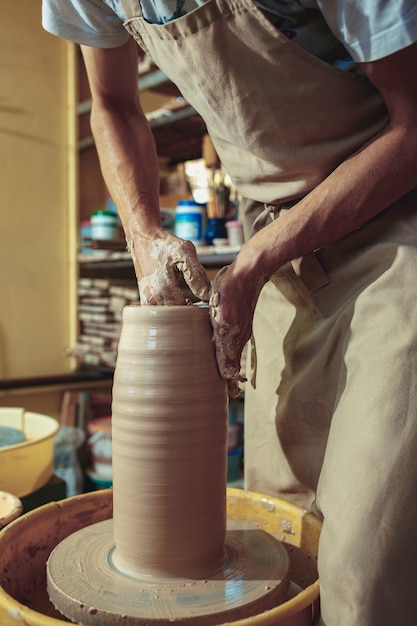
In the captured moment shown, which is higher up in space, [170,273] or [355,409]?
[170,273]

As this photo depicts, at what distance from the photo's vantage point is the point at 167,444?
92 centimetres

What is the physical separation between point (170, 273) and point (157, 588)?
1.72ft

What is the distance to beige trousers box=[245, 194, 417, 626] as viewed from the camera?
0.83 meters

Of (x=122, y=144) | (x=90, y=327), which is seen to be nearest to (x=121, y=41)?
(x=122, y=144)

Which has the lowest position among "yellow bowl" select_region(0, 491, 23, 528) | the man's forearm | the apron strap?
"yellow bowl" select_region(0, 491, 23, 528)

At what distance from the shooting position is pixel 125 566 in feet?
3.13

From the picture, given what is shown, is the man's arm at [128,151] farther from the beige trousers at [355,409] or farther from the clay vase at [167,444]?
the beige trousers at [355,409]

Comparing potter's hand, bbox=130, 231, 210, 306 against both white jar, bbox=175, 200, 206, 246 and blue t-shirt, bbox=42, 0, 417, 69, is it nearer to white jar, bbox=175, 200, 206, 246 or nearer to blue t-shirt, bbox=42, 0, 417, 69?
blue t-shirt, bbox=42, 0, 417, 69

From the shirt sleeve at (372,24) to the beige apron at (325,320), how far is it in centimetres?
10

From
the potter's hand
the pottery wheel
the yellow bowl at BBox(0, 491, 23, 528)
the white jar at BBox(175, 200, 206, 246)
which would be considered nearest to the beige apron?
the pottery wheel

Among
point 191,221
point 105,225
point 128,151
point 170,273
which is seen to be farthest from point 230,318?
point 105,225

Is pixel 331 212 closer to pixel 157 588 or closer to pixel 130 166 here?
pixel 130 166

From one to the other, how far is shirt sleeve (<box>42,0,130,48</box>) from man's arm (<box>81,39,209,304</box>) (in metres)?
0.05

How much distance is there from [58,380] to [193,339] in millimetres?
2799
